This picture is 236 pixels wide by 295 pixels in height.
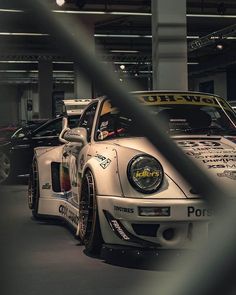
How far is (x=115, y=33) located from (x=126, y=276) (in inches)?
744

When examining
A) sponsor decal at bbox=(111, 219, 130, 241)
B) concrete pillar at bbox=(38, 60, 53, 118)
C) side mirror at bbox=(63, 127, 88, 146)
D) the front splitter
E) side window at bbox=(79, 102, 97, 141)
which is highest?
concrete pillar at bbox=(38, 60, 53, 118)

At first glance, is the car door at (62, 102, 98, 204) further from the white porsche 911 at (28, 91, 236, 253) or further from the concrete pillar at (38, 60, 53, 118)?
the concrete pillar at (38, 60, 53, 118)

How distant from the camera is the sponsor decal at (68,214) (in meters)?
5.07

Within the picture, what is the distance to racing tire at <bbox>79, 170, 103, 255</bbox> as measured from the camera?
4.19 meters

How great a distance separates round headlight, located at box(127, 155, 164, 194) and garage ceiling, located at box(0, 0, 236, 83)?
0.70 meters

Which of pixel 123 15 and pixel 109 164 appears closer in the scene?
pixel 109 164

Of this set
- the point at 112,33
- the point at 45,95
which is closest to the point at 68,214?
the point at 112,33

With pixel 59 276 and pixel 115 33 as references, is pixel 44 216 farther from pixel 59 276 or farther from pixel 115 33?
pixel 115 33

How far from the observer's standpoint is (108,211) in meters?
4.00

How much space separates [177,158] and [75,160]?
4103 mm

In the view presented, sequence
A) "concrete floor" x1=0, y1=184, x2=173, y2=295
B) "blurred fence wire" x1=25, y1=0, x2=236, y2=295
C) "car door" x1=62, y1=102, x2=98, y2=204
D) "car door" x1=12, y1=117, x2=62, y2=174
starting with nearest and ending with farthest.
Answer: "blurred fence wire" x1=25, y1=0, x2=236, y2=295
"concrete floor" x1=0, y1=184, x2=173, y2=295
"car door" x1=62, y1=102, x2=98, y2=204
"car door" x1=12, y1=117, x2=62, y2=174

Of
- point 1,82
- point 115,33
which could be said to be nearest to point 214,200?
point 1,82

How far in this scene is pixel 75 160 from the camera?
5.22 metres

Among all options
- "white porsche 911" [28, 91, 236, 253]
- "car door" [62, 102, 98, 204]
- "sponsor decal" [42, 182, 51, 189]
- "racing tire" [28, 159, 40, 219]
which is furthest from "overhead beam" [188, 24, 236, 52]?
"white porsche 911" [28, 91, 236, 253]
